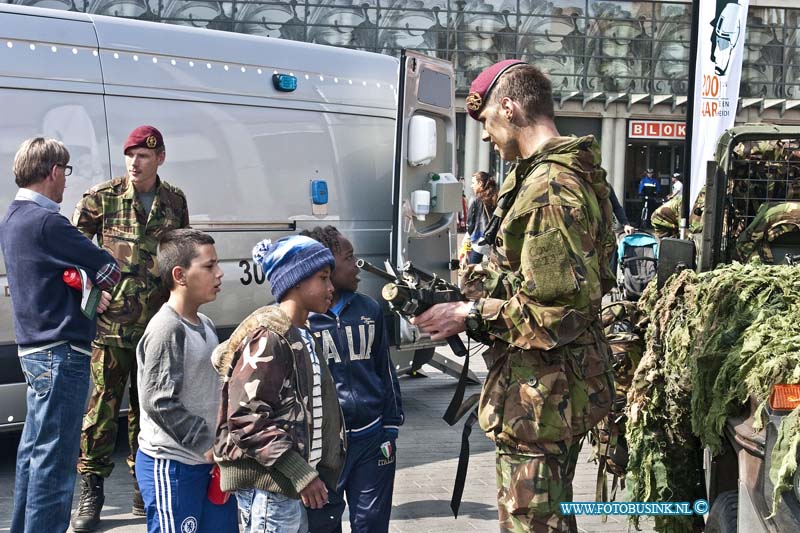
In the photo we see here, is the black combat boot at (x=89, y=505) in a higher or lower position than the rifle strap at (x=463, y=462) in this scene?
lower

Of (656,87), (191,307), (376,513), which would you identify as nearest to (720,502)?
(376,513)

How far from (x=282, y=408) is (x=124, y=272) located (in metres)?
2.74

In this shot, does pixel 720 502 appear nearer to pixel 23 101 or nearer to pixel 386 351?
pixel 386 351

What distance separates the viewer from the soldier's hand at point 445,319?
10.8ft

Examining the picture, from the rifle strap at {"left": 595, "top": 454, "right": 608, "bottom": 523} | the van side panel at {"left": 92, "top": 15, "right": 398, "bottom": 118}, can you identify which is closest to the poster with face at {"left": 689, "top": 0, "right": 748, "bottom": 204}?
the van side panel at {"left": 92, "top": 15, "right": 398, "bottom": 118}

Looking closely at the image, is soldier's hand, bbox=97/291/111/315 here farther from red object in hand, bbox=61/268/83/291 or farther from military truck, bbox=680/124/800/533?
military truck, bbox=680/124/800/533

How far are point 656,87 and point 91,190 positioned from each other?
30.9 m

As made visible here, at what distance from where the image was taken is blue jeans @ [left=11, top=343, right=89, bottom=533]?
4.65m

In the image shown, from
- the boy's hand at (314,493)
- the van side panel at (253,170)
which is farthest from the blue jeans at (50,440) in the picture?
the van side panel at (253,170)

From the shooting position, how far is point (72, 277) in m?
4.72

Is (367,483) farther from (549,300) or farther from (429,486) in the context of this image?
(429,486)

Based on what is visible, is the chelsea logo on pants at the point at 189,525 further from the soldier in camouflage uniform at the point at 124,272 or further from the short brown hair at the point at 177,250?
the soldier in camouflage uniform at the point at 124,272

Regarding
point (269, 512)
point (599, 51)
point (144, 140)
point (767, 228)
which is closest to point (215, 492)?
point (269, 512)

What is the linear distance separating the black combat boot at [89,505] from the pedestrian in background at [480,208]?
18.6ft
